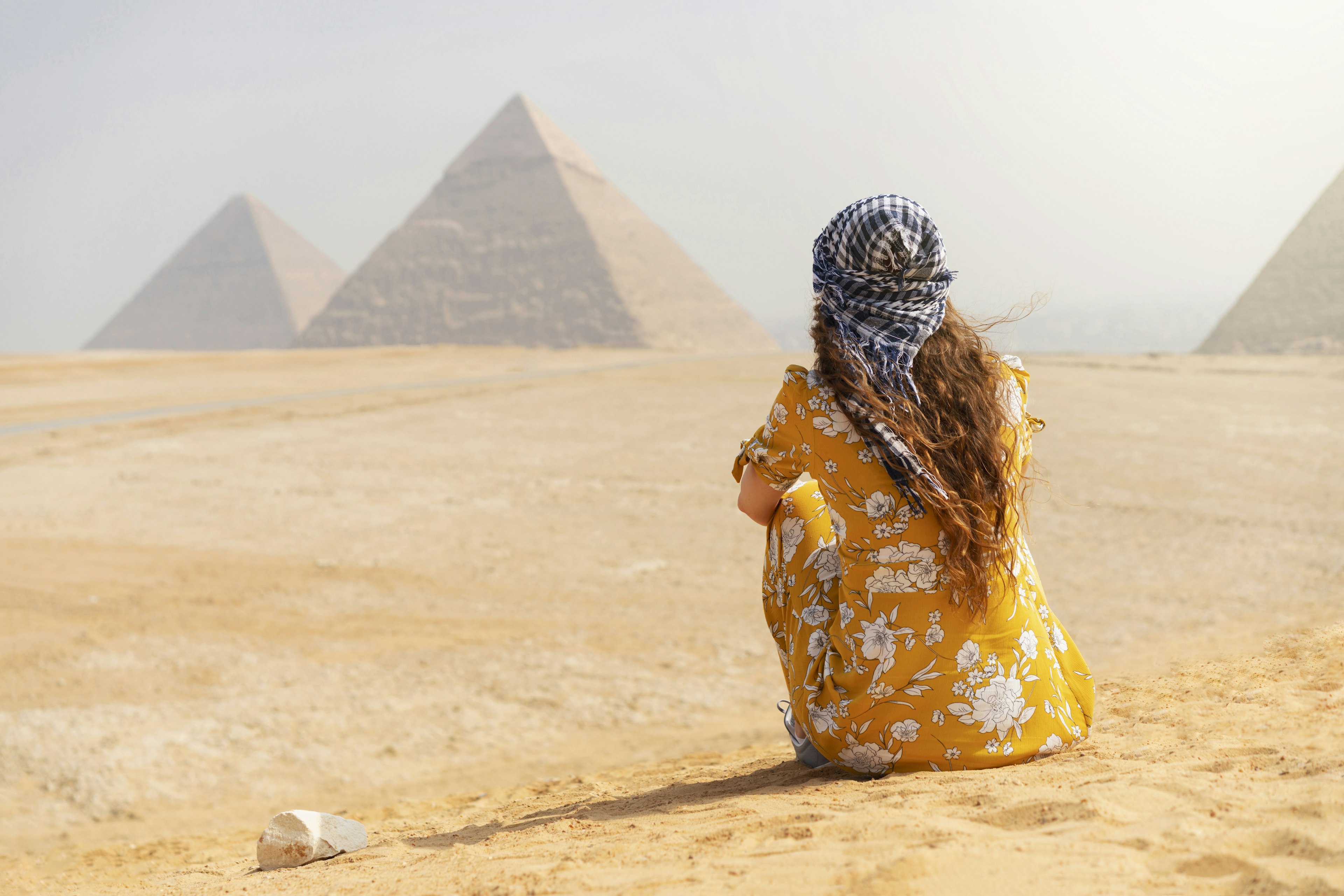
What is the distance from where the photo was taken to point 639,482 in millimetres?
10500

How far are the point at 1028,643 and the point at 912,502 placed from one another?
49 centimetres

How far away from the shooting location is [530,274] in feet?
289

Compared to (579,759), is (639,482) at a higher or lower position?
higher

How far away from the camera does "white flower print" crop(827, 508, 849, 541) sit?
226cm

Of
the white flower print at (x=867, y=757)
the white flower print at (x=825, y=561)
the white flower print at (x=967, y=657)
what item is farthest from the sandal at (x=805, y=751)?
the white flower print at (x=967, y=657)

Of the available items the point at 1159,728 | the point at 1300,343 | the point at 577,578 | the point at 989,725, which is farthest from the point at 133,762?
the point at 1300,343

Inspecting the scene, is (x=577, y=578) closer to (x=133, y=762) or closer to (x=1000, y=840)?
(x=133, y=762)

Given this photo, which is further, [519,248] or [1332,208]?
[519,248]

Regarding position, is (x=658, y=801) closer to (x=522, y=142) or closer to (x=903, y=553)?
(x=903, y=553)

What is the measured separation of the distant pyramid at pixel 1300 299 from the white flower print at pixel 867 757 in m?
49.2

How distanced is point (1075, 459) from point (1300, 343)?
1694 inches

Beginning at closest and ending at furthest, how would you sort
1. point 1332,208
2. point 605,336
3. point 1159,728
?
point 1159,728 < point 1332,208 < point 605,336

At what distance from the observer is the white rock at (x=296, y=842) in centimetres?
269

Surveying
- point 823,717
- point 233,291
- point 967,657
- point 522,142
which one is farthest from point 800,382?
point 233,291
